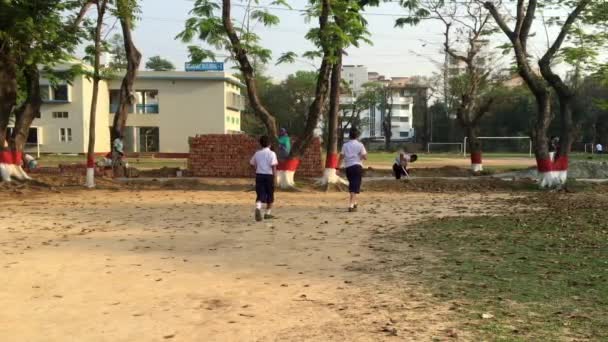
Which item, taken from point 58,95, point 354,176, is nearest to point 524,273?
point 354,176

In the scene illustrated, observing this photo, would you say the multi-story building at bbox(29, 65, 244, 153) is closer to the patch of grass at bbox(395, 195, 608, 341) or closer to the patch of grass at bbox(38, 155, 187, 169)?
the patch of grass at bbox(38, 155, 187, 169)

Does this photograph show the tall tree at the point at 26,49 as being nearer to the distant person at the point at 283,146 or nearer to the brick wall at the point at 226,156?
the brick wall at the point at 226,156

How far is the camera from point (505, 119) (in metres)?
69.9

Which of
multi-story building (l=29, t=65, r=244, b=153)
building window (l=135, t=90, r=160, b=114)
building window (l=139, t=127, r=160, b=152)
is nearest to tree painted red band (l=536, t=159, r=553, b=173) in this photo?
multi-story building (l=29, t=65, r=244, b=153)

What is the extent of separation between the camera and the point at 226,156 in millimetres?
21453

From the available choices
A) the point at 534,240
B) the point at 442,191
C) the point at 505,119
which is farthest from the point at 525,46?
the point at 505,119

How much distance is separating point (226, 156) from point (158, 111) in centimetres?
2926

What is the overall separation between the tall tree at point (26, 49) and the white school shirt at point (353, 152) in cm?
941

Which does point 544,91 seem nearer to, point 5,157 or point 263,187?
point 263,187

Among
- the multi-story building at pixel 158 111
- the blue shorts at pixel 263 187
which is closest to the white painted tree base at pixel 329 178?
the blue shorts at pixel 263 187

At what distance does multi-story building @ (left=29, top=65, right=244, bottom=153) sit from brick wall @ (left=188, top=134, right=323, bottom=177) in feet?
88.2

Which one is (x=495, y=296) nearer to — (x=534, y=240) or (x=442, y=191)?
(x=534, y=240)

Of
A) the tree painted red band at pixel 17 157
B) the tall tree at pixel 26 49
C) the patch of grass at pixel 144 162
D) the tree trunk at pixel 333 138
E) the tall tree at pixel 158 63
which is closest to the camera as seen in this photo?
the tall tree at pixel 26 49

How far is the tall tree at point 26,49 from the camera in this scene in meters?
15.3
